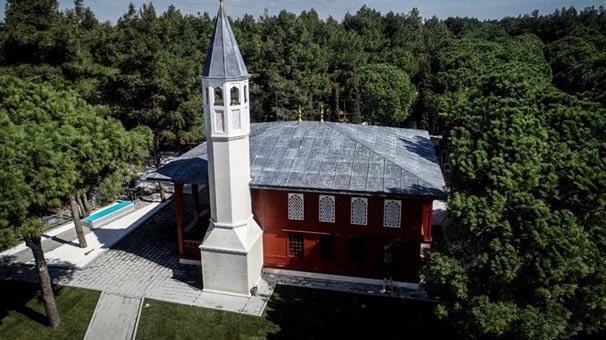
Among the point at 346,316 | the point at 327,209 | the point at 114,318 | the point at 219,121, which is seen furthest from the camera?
the point at 327,209

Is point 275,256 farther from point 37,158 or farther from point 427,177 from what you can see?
point 37,158

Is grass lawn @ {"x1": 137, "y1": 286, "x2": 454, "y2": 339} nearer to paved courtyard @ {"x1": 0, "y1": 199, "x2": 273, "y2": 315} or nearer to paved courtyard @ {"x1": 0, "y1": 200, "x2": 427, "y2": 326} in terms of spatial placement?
paved courtyard @ {"x1": 0, "y1": 200, "x2": 427, "y2": 326}

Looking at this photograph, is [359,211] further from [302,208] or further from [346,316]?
[346,316]

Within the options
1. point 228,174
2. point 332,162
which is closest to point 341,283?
point 332,162

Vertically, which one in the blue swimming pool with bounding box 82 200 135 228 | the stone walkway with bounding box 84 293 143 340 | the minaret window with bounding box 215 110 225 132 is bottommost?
the stone walkway with bounding box 84 293 143 340

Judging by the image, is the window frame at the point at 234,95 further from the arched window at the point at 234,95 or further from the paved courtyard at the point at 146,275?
the paved courtyard at the point at 146,275

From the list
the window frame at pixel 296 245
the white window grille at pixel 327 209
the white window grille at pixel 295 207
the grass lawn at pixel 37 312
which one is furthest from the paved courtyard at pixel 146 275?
the white window grille at pixel 327 209


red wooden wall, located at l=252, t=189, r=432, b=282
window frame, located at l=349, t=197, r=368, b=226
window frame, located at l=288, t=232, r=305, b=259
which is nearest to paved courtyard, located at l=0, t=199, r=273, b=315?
window frame, located at l=288, t=232, r=305, b=259

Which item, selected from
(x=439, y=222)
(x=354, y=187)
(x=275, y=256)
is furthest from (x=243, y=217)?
(x=439, y=222)
